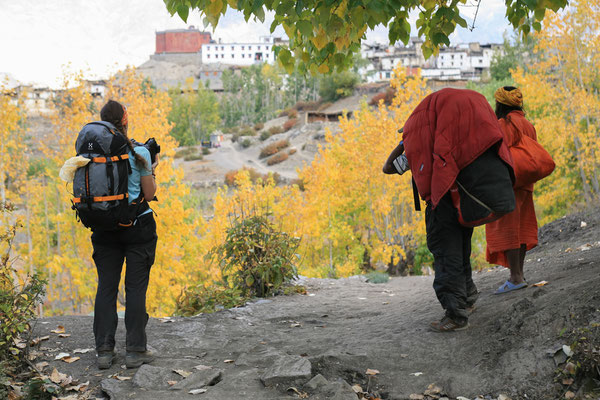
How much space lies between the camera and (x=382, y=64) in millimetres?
106125

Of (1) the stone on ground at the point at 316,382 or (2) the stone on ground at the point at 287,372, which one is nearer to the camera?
(1) the stone on ground at the point at 316,382

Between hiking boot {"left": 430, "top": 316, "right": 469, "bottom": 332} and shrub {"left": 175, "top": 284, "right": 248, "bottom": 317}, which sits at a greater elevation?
hiking boot {"left": 430, "top": 316, "right": 469, "bottom": 332}

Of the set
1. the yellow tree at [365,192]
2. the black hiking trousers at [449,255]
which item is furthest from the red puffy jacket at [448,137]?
the yellow tree at [365,192]

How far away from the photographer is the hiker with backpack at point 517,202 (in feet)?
15.0

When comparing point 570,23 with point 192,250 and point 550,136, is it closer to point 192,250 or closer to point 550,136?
point 550,136

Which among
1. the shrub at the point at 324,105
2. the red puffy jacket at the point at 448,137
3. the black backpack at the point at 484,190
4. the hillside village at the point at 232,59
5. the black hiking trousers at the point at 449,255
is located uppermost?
the hillside village at the point at 232,59

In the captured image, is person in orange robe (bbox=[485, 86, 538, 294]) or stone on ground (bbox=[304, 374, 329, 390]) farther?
person in orange robe (bbox=[485, 86, 538, 294])

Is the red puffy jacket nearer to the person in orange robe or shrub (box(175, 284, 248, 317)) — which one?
the person in orange robe

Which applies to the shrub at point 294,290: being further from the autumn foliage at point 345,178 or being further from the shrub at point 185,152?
the shrub at point 185,152

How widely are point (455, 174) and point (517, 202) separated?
46.1 inches

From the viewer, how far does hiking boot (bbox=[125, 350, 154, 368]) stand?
3898mm

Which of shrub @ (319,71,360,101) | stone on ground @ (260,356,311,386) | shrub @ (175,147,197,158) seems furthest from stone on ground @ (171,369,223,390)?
shrub @ (319,71,360,101)

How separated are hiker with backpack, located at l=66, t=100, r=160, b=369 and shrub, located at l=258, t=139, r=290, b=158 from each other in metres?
50.6

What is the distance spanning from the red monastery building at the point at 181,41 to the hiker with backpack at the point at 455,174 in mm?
134464
